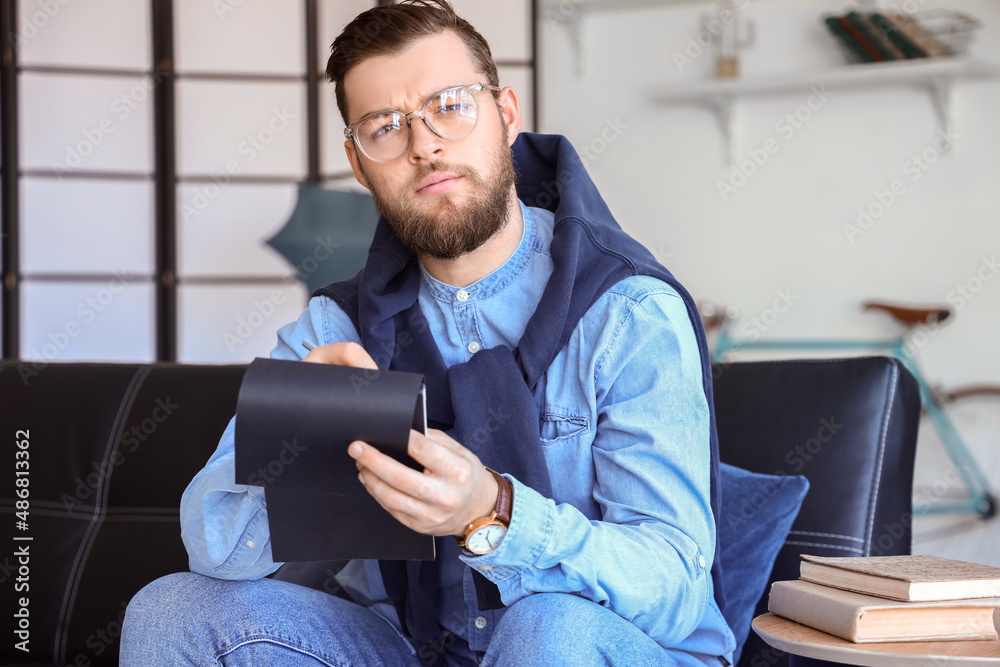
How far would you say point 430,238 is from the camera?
4.27ft

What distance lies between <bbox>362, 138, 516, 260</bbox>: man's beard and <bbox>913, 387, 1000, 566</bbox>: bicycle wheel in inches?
106

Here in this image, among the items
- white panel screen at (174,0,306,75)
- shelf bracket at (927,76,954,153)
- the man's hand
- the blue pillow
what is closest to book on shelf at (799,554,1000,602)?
the blue pillow

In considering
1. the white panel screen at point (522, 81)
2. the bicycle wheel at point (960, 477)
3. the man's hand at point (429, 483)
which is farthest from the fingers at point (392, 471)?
the white panel screen at point (522, 81)

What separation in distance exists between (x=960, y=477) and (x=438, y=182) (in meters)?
2.92

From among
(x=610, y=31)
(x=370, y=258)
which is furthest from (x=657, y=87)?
(x=370, y=258)

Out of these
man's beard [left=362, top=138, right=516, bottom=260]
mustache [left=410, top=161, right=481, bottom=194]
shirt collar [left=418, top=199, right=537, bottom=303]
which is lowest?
shirt collar [left=418, top=199, right=537, bottom=303]

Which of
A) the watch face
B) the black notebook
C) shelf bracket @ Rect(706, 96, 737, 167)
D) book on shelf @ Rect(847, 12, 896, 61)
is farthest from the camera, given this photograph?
shelf bracket @ Rect(706, 96, 737, 167)

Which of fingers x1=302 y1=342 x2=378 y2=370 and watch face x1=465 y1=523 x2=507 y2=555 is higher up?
fingers x1=302 y1=342 x2=378 y2=370

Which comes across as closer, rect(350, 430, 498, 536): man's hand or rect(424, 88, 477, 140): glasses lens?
rect(350, 430, 498, 536): man's hand

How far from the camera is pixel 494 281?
1334mm

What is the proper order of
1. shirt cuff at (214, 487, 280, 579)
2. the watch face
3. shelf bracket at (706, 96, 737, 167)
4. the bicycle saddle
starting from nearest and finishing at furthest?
the watch face < shirt cuff at (214, 487, 280, 579) < the bicycle saddle < shelf bracket at (706, 96, 737, 167)

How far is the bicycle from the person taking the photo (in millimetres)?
3402

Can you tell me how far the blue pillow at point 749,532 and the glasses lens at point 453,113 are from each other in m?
0.62

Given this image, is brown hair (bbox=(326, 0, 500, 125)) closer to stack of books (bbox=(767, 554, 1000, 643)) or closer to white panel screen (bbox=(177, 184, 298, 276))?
stack of books (bbox=(767, 554, 1000, 643))
